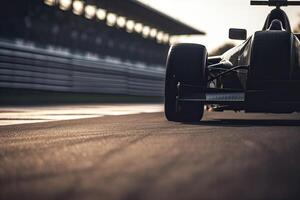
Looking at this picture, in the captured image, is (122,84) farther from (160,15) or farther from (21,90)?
(21,90)

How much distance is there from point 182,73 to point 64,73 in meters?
13.6

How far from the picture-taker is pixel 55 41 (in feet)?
70.5

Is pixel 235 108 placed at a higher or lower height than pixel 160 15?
lower

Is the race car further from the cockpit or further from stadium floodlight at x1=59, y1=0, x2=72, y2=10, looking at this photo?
stadium floodlight at x1=59, y1=0, x2=72, y2=10

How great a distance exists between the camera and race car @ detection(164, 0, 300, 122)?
22.7ft

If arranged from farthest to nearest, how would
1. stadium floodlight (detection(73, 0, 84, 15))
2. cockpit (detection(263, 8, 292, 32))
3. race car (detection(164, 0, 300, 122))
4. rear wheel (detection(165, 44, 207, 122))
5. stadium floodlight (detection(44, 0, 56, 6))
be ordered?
1. stadium floodlight (detection(73, 0, 84, 15))
2. stadium floodlight (detection(44, 0, 56, 6))
3. cockpit (detection(263, 8, 292, 32))
4. rear wheel (detection(165, 44, 207, 122))
5. race car (detection(164, 0, 300, 122))

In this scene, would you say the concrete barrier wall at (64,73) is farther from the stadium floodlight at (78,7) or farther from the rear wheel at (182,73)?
the rear wheel at (182,73)

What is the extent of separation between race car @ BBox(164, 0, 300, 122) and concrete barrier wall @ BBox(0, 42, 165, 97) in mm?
10034

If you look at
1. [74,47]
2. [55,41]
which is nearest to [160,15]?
[74,47]

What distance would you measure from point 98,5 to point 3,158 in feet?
72.0

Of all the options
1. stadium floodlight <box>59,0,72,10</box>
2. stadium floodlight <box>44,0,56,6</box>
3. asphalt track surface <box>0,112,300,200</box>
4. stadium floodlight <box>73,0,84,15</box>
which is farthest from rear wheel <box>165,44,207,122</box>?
stadium floodlight <box>73,0,84,15</box>

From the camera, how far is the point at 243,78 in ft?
24.5

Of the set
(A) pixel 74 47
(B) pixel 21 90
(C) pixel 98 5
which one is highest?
(C) pixel 98 5

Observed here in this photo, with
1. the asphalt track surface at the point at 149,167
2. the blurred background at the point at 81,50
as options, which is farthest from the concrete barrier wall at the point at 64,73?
the asphalt track surface at the point at 149,167
